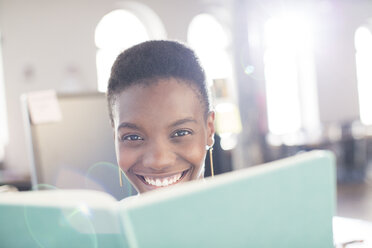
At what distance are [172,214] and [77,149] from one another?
94 cm

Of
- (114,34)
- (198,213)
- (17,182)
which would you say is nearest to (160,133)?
(198,213)

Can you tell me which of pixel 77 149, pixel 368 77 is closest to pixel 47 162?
pixel 77 149

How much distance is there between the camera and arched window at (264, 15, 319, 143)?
21.1 feet

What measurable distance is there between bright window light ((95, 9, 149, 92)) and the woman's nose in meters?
4.24

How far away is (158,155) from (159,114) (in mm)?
80

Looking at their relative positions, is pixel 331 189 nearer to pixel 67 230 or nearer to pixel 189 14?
pixel 67 230

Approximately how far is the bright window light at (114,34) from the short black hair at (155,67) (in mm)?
4118

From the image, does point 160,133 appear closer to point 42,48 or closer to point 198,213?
point 198,213

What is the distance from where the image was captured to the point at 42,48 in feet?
14.9

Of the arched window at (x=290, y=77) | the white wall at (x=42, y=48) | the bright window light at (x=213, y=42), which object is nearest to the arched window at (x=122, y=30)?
the white wall at (x=42, y=48)

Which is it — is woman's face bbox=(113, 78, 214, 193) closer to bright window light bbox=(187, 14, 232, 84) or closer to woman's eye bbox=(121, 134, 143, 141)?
woman's eye bbox=(121, 134, 143, 141)

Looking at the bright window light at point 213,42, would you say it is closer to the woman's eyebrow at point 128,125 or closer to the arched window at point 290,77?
the arched window at point 290,77

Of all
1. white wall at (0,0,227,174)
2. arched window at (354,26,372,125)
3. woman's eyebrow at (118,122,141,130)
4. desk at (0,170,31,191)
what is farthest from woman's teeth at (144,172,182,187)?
arched window at (354,26,372,125)

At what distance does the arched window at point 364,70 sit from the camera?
25.3ft
